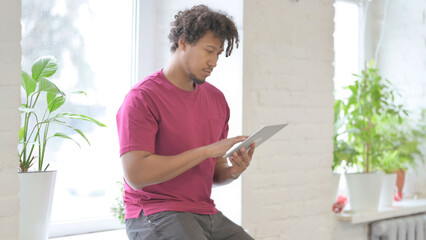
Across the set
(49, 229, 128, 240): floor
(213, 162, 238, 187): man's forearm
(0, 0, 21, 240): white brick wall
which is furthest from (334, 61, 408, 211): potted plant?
(0, 0, 21, 240): white brick wall

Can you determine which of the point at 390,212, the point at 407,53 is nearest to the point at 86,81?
the point at 390,212

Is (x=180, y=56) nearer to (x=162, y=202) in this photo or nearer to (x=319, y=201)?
(x=162, y=202)

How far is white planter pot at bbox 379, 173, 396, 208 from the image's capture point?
311 centimetres

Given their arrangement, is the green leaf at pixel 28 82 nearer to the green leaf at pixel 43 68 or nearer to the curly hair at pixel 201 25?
the green leaf at pixel 43 68

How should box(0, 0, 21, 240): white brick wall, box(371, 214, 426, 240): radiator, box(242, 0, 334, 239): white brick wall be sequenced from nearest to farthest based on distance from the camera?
box(0, 0, 21, 240): white brick wall
box(242, 0, 334, 239): white brick wall
box(371, 214, 426, 240): radiator

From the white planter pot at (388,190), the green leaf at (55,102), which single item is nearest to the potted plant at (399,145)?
the white planter pot at (388,190)

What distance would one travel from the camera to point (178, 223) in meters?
1.76

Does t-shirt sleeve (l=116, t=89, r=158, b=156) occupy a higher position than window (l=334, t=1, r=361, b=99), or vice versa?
window (l=334, t=1, r=361, b=99)

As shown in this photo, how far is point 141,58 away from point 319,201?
116 cm

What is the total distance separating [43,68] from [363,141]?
6.07 ft

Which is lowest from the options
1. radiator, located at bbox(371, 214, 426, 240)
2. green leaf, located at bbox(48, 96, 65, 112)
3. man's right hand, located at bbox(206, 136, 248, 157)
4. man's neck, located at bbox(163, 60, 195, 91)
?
radiator, located at bbox(371, 214, 426, 240)

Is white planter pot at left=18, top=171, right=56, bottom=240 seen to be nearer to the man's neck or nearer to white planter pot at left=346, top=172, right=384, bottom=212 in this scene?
the man's neck

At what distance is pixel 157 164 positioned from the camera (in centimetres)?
173

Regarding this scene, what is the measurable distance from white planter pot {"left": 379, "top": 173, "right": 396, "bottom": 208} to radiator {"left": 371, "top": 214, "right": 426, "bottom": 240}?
0.10 m
